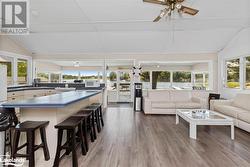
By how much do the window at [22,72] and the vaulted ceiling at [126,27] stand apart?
70 centimetres

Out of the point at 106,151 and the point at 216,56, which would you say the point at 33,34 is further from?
the point at 216,56

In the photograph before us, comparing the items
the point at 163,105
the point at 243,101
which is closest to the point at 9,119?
the point at 163,105

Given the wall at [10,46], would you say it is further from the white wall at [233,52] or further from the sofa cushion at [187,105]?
the white wall at [233,52]

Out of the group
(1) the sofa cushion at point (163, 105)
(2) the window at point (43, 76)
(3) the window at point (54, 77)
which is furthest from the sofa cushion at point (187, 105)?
(3) the window at point (54, 77)

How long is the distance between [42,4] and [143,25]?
2876mm

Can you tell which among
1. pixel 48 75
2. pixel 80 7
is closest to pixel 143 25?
pixel 80 7

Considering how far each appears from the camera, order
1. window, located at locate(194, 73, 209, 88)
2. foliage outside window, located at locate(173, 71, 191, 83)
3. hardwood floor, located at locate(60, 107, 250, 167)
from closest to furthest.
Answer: hardwood floor, located at locate(60, 107, 250, 167), window, located at locate(194, 73, 209, 88), foliage outside window, located at locate(173, 71, 191, 83)

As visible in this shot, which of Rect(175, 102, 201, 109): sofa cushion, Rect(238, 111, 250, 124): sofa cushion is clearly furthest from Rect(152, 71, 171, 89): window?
Rect(238, 111, 250, 124): sofa cushion

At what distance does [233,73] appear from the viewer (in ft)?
20.5

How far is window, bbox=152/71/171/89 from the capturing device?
33.6 ft

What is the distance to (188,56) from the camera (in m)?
7.15

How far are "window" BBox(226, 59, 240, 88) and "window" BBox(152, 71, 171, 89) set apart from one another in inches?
157

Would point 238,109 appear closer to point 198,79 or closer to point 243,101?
point 243,101

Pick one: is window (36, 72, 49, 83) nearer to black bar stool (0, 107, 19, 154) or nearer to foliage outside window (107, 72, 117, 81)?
foliage outside window (107, 72, 117, 81)
